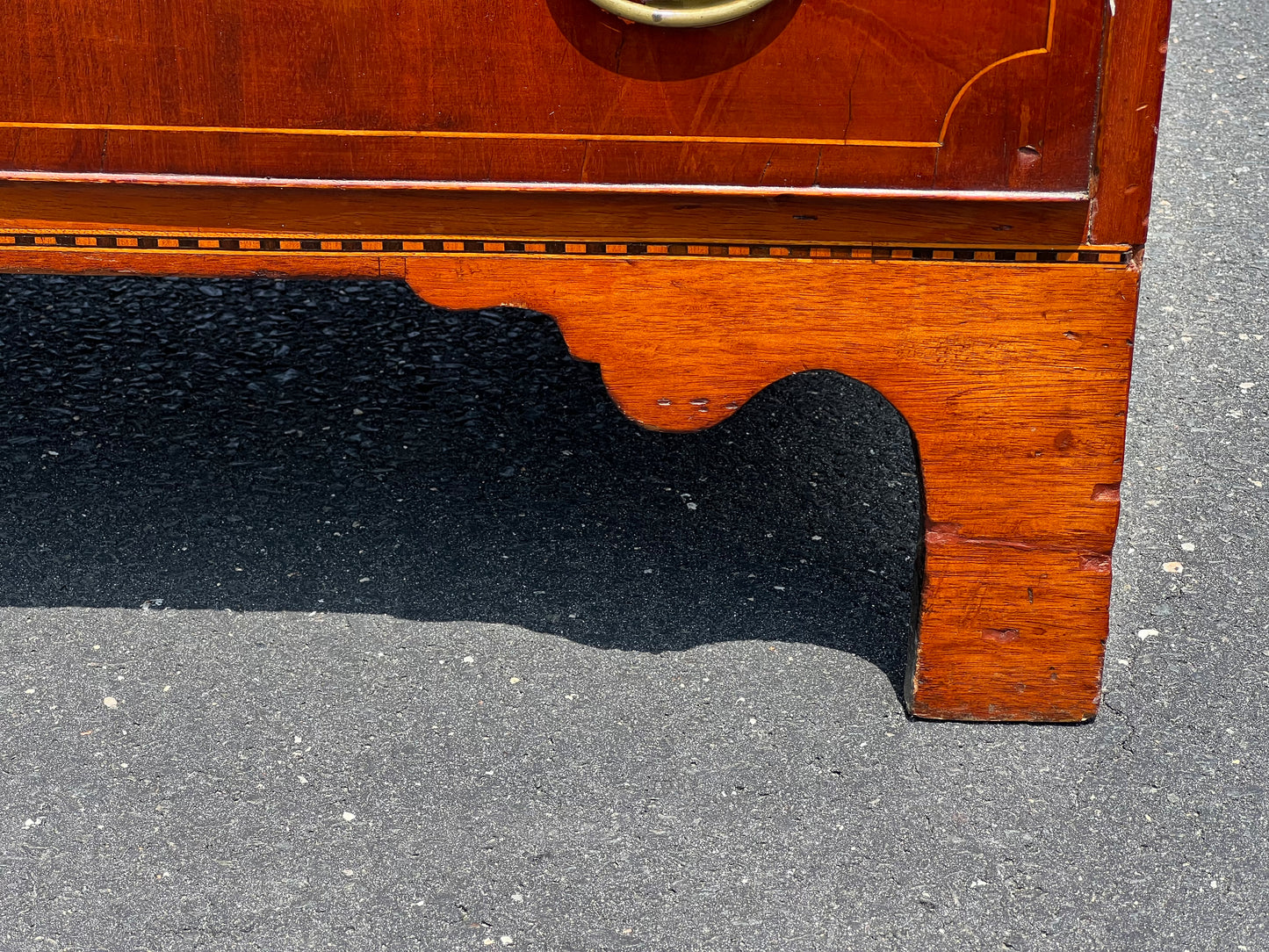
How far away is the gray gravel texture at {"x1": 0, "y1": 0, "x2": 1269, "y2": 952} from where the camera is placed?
1.99m

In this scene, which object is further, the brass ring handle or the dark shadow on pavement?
the dark shadow on pavement

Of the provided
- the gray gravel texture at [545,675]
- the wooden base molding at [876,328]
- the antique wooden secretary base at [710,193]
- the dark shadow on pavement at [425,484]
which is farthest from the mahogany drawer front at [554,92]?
the gray gravel texture at [545,675]

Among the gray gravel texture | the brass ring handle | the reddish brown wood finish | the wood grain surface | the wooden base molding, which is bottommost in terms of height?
the gray gravel texture

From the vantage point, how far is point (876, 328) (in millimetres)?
Answer: 2080

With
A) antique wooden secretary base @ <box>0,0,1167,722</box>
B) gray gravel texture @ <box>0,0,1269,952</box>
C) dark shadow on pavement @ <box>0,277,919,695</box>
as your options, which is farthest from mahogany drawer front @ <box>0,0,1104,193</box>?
gray gravel texture @ <box>0,0,1269,952</box>

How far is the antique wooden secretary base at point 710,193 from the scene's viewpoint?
1.92 m

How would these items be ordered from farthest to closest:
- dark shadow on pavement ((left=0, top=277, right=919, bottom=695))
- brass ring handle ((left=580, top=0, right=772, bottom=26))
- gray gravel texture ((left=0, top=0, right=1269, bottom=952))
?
dark shadow on pavement ((left=0, top=277, right=919, bottom=695))
gray gravel texture ((left=0, top=0, right=1269, bottom=952))
brass ring handle ((left=580, top=0, right=772, bottom=26))

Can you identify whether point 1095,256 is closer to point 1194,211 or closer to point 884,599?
point 884,599

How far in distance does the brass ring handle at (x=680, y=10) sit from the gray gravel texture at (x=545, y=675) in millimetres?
1085

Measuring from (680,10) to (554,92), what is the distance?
0.68ft

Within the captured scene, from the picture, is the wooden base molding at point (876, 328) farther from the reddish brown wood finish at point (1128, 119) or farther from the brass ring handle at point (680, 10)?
the brass ring handle at point (680, 10)

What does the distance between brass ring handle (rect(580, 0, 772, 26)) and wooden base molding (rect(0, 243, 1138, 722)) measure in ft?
1.07

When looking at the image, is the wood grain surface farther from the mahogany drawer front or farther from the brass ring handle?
the brass ring handle

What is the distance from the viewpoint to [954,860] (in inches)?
81.4
